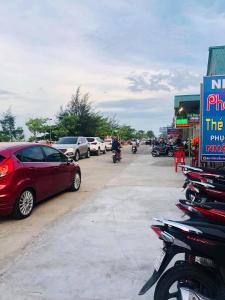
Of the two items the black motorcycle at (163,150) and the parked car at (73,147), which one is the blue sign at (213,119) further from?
the black motorcycle at (163,150)

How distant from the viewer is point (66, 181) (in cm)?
983

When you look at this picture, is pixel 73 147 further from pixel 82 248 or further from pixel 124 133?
pixel 124 133

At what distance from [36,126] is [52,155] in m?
35.8

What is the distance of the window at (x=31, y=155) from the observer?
759 cm

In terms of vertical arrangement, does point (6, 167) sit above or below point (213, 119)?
below

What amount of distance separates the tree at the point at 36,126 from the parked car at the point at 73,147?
19.2 m

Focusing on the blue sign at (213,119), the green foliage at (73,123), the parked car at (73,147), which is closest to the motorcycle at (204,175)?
the blue sign at (213,119)

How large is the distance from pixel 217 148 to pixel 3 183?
5764mm

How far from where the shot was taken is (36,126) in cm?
4412

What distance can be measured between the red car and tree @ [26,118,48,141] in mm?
35218

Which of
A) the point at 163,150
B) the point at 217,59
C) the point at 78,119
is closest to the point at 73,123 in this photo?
the point at 78,119

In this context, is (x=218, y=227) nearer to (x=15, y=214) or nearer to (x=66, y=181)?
(x=15, y=214)

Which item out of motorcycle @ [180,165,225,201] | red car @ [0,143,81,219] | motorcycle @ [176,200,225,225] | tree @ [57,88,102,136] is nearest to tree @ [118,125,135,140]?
tree @ [57,88,102,136]

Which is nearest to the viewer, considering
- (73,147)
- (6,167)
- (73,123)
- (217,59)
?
(6,167)
